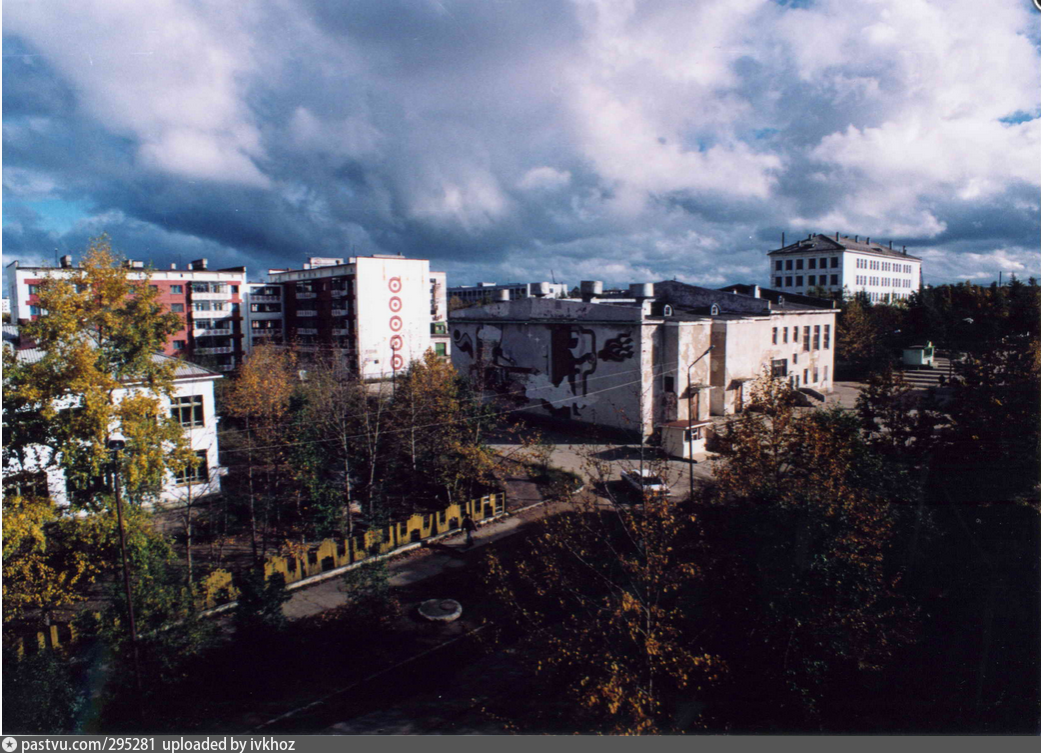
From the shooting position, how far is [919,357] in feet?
89.8

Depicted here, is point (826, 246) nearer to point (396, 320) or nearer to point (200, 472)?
point (396, 320)

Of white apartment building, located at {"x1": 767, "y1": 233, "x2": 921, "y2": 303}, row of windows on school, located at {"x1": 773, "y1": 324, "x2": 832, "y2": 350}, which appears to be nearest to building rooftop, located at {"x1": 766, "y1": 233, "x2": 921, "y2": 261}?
white apartment building, located at {"x1": 767, "y1": 233, "x2": 921, "y2": 303}

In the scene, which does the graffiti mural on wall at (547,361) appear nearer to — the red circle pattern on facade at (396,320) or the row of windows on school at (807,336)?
the row of windows on school at (807,336)

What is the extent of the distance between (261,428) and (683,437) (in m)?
14.8

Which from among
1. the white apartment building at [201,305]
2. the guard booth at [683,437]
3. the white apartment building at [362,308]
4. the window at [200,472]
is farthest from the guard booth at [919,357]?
the white apartment building at [201,305]

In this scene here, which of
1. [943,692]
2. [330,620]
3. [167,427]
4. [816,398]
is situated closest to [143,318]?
[167,427]

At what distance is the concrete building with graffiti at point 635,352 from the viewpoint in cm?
2619

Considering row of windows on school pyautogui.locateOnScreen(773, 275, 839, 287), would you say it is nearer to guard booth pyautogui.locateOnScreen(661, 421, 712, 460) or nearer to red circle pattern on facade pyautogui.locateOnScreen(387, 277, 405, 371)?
red circle pattern on facade pyautogui.locateOnScreen(387, 277, 405, 371)

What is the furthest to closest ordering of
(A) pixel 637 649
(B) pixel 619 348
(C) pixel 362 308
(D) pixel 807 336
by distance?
(C) pixel 362 308, (D) pixel 807 336, (B) pixel 619 348, (A) pixel 637 649

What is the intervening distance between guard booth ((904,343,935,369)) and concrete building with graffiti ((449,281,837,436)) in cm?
414

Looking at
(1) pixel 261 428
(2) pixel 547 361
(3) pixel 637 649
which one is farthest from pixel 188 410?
(2) pixel 547 361

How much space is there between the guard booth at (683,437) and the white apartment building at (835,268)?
35209 mm

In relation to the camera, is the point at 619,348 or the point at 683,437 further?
the point at 619,348

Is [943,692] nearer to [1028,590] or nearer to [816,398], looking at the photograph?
[1028,590]
